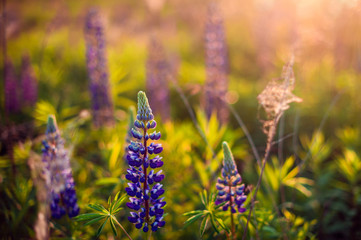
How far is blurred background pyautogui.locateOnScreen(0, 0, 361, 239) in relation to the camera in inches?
89.3

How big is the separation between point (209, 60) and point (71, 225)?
2.49m

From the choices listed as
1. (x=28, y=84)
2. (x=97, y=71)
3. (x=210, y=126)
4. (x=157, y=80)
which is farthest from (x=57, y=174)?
(x=28, y=84)

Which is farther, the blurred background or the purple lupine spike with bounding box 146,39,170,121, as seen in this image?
the purple lupine spike with bounding box 146,39,170,121

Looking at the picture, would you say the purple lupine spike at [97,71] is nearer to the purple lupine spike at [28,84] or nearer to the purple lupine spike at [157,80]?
the purple lupine spike at [157,80]

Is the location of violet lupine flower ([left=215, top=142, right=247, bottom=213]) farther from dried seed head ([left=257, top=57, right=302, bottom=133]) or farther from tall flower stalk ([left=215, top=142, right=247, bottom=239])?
dried seed head ([left=257, top=57, right=302, bottom=133])

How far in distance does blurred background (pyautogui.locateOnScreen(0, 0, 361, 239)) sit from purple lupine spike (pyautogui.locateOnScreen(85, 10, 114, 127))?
9 cm

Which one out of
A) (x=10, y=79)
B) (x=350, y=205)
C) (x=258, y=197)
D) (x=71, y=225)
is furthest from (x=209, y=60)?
(x=10, y=79)

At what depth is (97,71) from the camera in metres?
3.54

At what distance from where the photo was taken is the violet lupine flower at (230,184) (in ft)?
4.94

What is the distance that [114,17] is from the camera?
39.7 feet

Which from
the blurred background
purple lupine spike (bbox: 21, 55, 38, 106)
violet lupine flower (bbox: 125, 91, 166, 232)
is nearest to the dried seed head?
Answer: the blurred background

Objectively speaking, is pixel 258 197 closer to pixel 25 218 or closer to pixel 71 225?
pixel 71 225

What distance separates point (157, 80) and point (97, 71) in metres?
0.79

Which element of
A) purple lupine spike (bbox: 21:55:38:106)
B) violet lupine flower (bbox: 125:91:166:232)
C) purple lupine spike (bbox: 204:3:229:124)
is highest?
purple lupine spike (bbox: 21:55:38:106)
